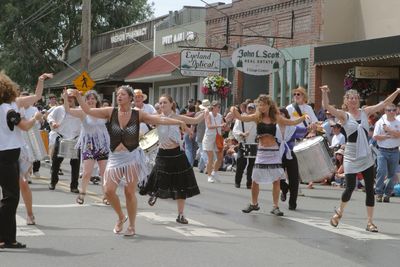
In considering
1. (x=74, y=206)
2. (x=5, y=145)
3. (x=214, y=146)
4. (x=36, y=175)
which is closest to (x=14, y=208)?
(x=5, y=145)

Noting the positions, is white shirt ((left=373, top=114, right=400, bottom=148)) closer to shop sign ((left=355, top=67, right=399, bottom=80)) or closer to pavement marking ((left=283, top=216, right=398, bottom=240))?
pavement marking ((left=283, top=216, right=398, bottom=240))

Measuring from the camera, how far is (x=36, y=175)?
59.0 feet

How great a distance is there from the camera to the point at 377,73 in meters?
23.7

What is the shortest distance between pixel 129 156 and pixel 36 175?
29.3 feet

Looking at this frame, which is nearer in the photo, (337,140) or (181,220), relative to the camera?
(181,220)

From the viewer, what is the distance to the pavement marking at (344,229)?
10.1 meters

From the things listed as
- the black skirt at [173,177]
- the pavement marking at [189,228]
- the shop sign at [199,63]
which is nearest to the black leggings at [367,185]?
the pavement marking at [189,228]

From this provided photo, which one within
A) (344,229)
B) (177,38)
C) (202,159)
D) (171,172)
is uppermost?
(177,38)

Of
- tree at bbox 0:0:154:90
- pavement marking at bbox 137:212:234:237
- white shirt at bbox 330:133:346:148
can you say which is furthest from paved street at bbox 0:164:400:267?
tree at bbox 0:0:154:90

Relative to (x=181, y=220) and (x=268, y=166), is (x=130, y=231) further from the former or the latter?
(x=268, y=166)

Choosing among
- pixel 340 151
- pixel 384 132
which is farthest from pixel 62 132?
pixel 340 151

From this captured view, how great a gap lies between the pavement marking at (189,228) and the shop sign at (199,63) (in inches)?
596

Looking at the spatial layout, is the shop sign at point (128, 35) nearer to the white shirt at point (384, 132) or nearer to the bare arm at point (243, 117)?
the white shirt at point (384, 132)

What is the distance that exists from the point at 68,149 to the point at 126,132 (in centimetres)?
578
